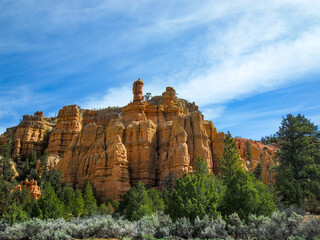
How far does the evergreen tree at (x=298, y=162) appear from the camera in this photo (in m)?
38.1

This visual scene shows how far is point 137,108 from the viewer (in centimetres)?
6325

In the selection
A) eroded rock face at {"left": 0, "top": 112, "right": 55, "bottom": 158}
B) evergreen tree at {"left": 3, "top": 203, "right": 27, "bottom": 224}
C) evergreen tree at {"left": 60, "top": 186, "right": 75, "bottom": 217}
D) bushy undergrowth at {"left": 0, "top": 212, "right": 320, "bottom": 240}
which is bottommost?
bushy undergrowth at {"left": 0, "top": 212, "right": 320, "bottom": 240}

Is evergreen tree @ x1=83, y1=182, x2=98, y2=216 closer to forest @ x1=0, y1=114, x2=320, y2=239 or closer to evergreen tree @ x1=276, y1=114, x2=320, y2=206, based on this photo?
forest @ x1=0, y1=114, x2=320, y2=239

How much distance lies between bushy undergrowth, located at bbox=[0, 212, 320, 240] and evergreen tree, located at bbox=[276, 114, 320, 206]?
54.4ft

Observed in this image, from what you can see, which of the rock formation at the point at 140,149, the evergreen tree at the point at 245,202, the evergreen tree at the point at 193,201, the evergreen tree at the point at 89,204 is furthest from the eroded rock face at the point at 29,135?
the evergreen tree at the point at 245,202

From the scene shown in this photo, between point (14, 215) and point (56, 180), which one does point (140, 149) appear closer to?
point (56, 180)

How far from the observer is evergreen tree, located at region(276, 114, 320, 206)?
38125 mm

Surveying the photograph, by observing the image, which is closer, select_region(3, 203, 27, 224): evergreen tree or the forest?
the forest

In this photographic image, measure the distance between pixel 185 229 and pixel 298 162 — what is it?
25381 mm

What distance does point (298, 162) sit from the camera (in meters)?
41.8

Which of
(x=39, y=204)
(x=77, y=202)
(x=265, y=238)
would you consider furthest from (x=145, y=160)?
(x=265, y=238)

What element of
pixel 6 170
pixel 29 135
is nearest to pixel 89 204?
pixel 6 170

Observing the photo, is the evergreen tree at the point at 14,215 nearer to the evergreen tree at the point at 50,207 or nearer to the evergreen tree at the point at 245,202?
the evergreen tree at the point at 50,207

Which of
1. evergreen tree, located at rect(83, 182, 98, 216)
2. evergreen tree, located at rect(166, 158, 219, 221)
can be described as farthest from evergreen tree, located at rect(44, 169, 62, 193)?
evergreen tree, located at rect(166, 158, 219, 221)
